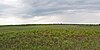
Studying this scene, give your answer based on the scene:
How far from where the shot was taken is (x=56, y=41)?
1040 inches

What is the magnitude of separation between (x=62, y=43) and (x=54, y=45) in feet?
4.36

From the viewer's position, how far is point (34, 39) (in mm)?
27391

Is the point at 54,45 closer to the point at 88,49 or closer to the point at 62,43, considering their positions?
the point at 62,43

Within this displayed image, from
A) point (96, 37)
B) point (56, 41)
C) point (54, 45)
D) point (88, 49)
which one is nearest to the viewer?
point (88, 49)

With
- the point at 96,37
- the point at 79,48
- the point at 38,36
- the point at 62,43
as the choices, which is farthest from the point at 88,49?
the point at 38,36

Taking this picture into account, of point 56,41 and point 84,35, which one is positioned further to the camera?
point 84,35

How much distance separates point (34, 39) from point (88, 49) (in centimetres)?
762

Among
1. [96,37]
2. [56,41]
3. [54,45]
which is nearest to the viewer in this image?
[54,45]

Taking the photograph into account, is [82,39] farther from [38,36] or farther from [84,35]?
[38,36]

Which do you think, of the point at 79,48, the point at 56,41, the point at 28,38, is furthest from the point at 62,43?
the point at 28,38

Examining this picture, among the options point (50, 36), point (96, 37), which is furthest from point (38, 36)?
point (96, 37)

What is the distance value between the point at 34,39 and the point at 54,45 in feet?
12.5

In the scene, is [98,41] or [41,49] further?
[98,41]

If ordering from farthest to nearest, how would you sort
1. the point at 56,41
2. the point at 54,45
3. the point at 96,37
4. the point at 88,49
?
the point at 96,37 → the point at 56,41 → the point at 54,45 → the point at 88,49
